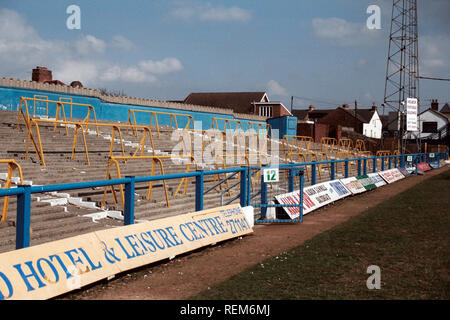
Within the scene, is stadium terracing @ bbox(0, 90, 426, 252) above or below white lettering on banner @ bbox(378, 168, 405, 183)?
above

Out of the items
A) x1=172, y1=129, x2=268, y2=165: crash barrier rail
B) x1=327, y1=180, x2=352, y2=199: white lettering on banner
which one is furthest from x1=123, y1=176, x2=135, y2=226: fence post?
x1=327, y1=180, x2=352, y2=199: white lettering on banner

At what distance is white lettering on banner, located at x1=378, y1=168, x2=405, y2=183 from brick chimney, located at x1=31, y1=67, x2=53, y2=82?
20.9 m

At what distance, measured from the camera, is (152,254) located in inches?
275

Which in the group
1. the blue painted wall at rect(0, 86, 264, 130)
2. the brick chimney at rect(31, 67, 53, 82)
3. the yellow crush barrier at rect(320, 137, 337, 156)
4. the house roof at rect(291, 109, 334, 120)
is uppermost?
the house roof at rect(291, 109, 334, 120)

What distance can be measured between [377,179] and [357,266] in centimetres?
1528

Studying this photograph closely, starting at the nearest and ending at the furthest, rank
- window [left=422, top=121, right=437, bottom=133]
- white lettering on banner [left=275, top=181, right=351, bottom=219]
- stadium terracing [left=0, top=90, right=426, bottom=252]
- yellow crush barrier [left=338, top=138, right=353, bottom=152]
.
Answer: stadium terracing [left=0, top=90, right=426, bottom=252] < white lettering on banner [left=275, top=181, right=351, bottom=219] < yellow crush barrier [left=338, top=138, right=353, bottom=152] < window [left=422, top=121, right=437, bottom=133]

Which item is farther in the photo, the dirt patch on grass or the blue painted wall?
the blue painted wall

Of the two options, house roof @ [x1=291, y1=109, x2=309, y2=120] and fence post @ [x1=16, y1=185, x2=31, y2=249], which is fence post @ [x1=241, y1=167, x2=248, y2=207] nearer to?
fence post @ [x1=16, y1=185, x2=31, y2=249]

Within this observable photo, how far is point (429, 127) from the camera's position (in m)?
80.2

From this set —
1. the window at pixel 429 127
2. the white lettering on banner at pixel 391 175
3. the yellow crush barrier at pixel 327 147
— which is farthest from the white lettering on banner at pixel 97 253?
the window at pixel 429 127

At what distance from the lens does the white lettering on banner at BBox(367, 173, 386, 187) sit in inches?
816

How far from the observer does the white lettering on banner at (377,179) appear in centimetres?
2074
